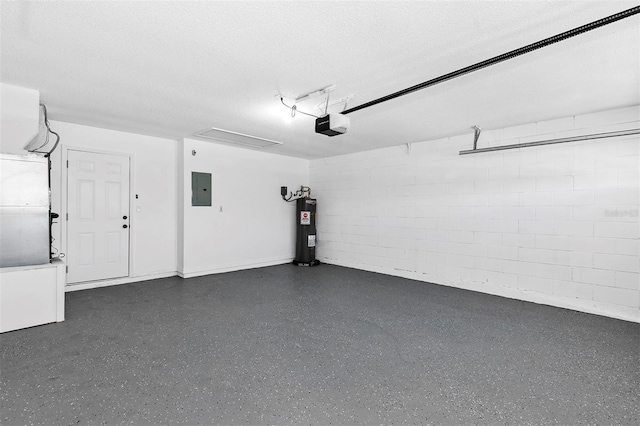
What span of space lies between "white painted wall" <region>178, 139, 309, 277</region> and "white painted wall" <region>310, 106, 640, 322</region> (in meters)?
1.53

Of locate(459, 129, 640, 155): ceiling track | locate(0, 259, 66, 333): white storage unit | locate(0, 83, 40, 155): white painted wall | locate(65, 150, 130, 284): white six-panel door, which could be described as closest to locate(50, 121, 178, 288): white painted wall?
locate(65, 150, 130, 284): white six-panel door

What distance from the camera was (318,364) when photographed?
251cm

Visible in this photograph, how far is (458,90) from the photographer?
3.19 meters

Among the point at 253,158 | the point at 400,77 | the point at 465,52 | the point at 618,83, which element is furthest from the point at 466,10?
the point at 253,158

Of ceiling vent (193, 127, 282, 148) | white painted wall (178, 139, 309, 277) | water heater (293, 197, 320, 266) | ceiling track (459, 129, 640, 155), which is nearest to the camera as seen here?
ceiling track (459, 129, 640, 155)

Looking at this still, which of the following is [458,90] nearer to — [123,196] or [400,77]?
[400,77]

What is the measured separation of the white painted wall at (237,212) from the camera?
551cm

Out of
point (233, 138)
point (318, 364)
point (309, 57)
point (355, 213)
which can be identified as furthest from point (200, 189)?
point (318, 364)

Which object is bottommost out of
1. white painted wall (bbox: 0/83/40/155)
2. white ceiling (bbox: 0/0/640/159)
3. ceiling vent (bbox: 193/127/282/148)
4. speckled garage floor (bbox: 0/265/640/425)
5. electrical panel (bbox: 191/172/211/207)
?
speckled garage floor (bbox: 0/265/640/425)

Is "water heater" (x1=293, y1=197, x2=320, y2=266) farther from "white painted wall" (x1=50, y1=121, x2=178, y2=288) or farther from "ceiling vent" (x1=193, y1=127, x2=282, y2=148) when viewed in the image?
"white painted wall" (x1=50, y1=121, x2=178, y2=288)

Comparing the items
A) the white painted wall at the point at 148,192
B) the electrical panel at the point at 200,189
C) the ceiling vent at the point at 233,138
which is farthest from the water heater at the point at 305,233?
the white painted wall at the point at 148,192

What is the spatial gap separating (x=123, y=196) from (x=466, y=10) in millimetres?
5184

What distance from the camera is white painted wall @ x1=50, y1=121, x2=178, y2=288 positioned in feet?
15.8

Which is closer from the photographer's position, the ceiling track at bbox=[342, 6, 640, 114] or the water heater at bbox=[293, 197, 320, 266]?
the ceiling track at bbox=[342, 6, 640, 114]
